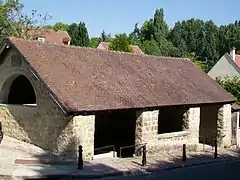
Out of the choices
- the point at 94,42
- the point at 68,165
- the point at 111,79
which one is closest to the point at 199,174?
the point at 68,165

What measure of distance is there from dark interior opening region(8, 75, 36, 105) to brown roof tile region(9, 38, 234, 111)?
7.56 ft

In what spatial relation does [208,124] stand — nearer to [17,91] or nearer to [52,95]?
[17,91]

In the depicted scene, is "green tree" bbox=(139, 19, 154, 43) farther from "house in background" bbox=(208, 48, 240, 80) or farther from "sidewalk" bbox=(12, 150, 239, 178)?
"sidewalk" bbox=(12, 150, 239, 178)

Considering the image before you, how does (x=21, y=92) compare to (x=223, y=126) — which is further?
(x=223, y=126)

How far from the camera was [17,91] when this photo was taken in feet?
67.9

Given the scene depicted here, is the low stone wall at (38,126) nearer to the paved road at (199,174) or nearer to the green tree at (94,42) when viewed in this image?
the paved road at (199,174)

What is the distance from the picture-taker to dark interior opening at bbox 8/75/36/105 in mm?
20328

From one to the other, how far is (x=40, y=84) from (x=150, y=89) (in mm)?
5173

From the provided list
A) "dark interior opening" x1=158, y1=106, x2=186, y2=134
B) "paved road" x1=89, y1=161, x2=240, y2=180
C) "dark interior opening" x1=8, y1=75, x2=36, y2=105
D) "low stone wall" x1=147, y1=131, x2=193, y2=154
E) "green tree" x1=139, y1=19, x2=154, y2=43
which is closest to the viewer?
"paved road" x1=89, y1=161, x2=240, y2=180

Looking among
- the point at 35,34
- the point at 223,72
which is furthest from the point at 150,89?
the point at 35,34

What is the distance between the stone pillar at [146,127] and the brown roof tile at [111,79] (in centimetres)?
48

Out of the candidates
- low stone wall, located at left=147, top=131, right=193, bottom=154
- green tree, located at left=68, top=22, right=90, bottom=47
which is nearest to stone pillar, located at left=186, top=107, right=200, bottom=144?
low stone wall, located at left=147, top=131, right=193, bottom=154

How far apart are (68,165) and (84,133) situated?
132 centimetres

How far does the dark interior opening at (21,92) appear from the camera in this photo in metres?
20.3
